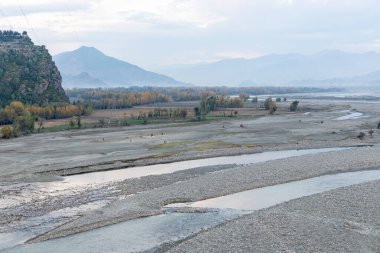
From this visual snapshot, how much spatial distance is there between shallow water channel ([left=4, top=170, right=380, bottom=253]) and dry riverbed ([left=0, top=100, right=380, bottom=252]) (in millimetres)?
836

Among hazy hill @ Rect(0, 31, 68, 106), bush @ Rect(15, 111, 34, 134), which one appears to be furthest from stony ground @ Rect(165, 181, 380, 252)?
hazy hill @ Rect(0, 31, 68, 106)

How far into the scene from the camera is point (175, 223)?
29.0 metres

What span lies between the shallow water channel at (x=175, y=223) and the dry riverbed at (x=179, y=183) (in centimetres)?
84

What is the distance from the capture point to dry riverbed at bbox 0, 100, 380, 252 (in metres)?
26.7

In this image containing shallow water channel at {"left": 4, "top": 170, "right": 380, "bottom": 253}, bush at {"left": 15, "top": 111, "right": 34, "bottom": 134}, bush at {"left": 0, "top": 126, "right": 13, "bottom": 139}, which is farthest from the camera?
bush at {"left": 15, "top": 111, "right": 34, "bottom": 134}

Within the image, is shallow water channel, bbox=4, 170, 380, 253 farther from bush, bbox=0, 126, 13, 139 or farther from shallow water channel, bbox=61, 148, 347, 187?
bush, bbox=0, 126, 13, 139

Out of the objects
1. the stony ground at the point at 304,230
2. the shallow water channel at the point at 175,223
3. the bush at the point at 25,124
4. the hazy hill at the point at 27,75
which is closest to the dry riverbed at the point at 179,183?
the stony ground at the point at 304,230

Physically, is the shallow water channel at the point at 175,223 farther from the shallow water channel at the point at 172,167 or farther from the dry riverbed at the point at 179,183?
the shallow water channel at the point at 172,167

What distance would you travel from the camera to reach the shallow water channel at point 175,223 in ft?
83.8

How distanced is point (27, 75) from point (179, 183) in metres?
96.4

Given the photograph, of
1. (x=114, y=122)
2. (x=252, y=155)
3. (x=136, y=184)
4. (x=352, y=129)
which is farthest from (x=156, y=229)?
(x=114, y=122)

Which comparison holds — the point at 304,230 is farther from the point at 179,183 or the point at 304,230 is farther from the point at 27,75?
the point at 27,75

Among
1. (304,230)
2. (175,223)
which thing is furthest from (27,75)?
(304,230)

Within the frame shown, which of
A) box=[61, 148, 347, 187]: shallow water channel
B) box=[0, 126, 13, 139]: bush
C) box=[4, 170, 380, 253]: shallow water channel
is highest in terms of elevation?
box=[0, 126, 13, 139]: bush
